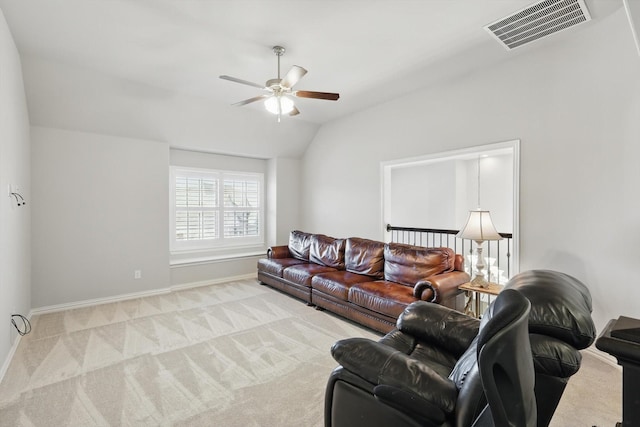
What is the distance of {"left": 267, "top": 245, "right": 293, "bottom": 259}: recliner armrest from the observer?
217 inches

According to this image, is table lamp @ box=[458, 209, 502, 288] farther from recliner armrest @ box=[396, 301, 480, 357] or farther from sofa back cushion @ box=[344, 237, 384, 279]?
recliner armrest @ box=[396, 301, 480, 357]

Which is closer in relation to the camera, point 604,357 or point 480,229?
point 604,357

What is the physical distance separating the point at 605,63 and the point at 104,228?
6.25 metres

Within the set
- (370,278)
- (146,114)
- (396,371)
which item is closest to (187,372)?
(396,371)

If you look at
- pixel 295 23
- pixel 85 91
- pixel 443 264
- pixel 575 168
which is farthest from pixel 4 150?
pixel 575 168

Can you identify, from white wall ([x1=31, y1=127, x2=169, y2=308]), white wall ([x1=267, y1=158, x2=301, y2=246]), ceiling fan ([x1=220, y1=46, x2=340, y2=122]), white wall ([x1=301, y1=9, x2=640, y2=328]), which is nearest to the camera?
white wall ([x1=301, y1=9, x2=640, y2=328])

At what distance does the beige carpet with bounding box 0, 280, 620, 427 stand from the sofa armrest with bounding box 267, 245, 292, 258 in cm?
151

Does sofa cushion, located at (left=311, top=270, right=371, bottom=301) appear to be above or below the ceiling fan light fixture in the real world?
below

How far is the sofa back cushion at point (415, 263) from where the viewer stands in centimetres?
355

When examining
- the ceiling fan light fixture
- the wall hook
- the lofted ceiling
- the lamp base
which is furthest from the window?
the lamp base

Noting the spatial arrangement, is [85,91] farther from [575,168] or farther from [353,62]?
[575,168]

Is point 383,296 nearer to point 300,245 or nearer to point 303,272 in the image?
point 303,272

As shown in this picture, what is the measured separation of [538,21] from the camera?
102 inches

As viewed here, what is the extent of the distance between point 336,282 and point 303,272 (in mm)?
709
